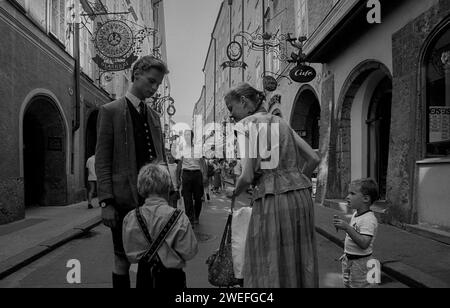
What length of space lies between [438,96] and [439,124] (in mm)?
457

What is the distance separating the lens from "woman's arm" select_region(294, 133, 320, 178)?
2650 mm

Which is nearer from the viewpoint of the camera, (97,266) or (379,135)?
(97,266)

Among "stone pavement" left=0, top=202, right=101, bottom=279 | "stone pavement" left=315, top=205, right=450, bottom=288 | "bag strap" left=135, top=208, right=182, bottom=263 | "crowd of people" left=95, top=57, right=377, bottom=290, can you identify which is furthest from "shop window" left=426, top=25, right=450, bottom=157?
"stone pavement" left=0, top=202, right=101, bottom=279

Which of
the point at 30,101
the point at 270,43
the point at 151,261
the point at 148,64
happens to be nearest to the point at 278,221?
the point at 151,261

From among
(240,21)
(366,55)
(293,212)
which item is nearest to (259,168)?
(293,212)

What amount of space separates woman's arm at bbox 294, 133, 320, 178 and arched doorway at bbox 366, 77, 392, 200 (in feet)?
26.6

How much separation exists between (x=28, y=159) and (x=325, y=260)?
9954 millimetres

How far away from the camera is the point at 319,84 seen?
12.8 meters

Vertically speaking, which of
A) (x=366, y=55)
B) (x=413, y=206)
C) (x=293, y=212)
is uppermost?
(x=366, y=55)

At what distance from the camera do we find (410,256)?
16.8 feet

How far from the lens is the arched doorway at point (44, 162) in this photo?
12055 mm

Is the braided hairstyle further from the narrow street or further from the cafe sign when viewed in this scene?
the cafe sign

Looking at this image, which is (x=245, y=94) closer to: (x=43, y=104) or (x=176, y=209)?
(x=176, y=209)
